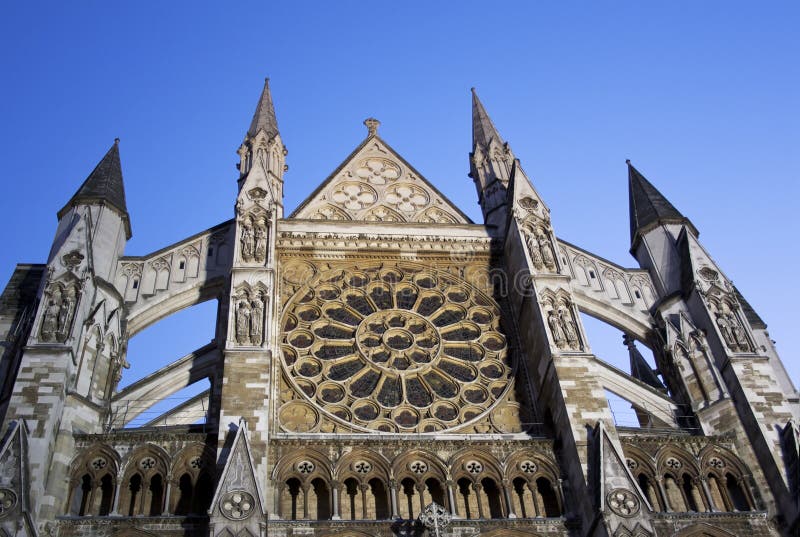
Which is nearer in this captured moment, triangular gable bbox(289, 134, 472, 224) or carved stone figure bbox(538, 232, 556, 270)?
carved stone figure bbox(538, 232, 556, 270)

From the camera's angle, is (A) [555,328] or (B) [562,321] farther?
(B) [562,321]

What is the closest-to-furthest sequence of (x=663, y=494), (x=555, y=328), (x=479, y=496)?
(x=479, y=496) < (x=663, y=494) < (x=555, y=328)

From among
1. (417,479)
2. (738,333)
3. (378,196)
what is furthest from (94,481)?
(738,333)

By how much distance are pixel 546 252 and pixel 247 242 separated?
6181 millimetres

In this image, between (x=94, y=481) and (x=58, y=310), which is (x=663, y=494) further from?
(x=58, y=310)

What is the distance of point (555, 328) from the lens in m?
17.3

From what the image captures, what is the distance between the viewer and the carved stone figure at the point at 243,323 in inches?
642

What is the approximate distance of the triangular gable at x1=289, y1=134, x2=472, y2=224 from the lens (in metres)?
22.1

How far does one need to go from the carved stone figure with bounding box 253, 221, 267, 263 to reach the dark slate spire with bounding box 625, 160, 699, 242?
28.3ft

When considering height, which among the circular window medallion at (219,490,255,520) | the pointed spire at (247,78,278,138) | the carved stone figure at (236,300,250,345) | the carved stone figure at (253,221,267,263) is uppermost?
the pointed spire at (247,78,278,138)

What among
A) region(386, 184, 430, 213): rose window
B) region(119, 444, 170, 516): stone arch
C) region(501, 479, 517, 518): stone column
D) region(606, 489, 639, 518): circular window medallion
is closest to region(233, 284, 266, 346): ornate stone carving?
region(119, 444, 170, 516): stone arch

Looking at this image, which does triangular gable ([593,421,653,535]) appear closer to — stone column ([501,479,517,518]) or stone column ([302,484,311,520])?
stone column ([501,479,517,518])

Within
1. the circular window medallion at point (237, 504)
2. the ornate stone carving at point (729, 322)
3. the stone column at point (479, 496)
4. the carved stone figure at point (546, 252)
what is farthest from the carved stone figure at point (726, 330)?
the circular window medallion at point (237, 504)

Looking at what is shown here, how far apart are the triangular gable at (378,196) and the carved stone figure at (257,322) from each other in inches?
188
